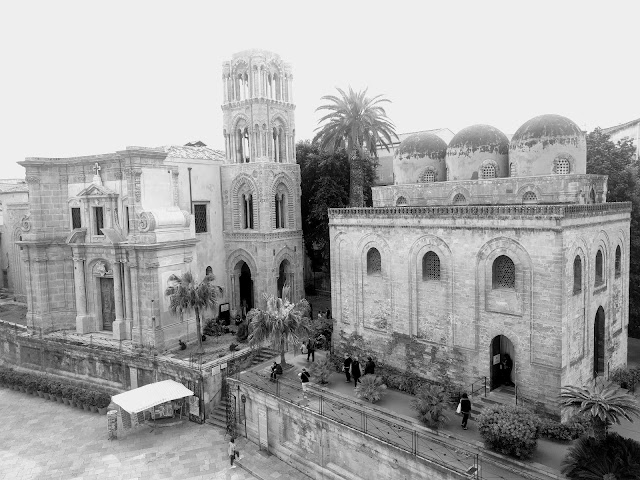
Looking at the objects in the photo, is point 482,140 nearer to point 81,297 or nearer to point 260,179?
point 260,179

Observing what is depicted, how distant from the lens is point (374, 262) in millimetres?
26109

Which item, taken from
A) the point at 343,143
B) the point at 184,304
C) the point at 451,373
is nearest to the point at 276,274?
the point at 184,304

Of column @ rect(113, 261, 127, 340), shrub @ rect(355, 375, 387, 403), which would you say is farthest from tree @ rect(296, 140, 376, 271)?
shrub @ rect(355, 375, 387, 403)

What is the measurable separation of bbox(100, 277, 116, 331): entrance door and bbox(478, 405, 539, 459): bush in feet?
79.1

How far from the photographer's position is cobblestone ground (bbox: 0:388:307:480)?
873 inches

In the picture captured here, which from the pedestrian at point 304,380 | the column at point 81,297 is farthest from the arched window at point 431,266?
the column at point 81,297

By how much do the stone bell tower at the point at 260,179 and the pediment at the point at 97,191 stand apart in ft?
23.8

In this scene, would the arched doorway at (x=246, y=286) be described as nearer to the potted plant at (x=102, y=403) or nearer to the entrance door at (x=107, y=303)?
the entrance door at (x=107, y=303)

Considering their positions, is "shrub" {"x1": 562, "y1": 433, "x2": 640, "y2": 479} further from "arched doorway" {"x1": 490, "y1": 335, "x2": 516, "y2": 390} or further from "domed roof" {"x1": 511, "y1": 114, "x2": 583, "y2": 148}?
"domed roof" {"x1": 511, "y1": 114, "x2": 583, "y2": 148}

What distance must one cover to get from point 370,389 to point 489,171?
13283 millimetres

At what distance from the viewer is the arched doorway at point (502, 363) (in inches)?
860

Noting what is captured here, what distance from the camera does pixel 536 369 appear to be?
2009 cm

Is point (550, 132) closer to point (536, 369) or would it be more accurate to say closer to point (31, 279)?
point (536, 369)

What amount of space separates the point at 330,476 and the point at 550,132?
60.7 feet
